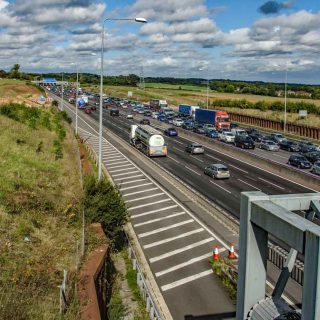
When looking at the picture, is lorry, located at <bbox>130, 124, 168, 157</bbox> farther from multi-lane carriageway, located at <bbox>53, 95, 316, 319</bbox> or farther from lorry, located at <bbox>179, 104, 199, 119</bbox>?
lorry, located at <bbox>179, 104, 199, 119</bbox>

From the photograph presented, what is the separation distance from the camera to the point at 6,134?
39.8 meters

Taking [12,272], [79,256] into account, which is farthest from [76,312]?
[79,256]

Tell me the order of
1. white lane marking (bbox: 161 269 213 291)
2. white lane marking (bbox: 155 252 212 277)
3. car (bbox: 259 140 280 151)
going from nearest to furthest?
white lane marking (bbox: 161 269 213 291)
white lane marking (bbox: 155 252 212 277)
car (bbox: 259 140 280 151)

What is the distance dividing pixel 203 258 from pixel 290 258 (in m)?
13.7

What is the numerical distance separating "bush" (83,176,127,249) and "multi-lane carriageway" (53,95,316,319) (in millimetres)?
1767

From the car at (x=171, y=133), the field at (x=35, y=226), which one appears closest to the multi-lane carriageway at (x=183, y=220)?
the field at (x=35, y=226)

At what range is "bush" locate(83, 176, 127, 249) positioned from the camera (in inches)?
829

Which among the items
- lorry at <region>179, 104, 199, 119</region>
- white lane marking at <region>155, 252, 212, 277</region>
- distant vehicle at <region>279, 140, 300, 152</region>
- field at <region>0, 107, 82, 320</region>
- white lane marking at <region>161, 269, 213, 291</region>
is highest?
field at <region>0, 107, 82, 320</region>

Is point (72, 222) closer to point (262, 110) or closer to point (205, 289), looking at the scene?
point (205, 289)

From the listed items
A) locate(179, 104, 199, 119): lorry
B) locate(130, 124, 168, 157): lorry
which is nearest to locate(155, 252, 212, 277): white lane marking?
locate(130, 124, 168, 157): lorry

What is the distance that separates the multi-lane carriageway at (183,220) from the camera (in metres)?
17.9

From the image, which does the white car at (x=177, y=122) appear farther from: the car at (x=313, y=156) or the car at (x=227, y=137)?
the car at (x=313, y=156)

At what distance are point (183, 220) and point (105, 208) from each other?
7445mm

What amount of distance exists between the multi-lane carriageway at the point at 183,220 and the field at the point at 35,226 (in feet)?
12.4
